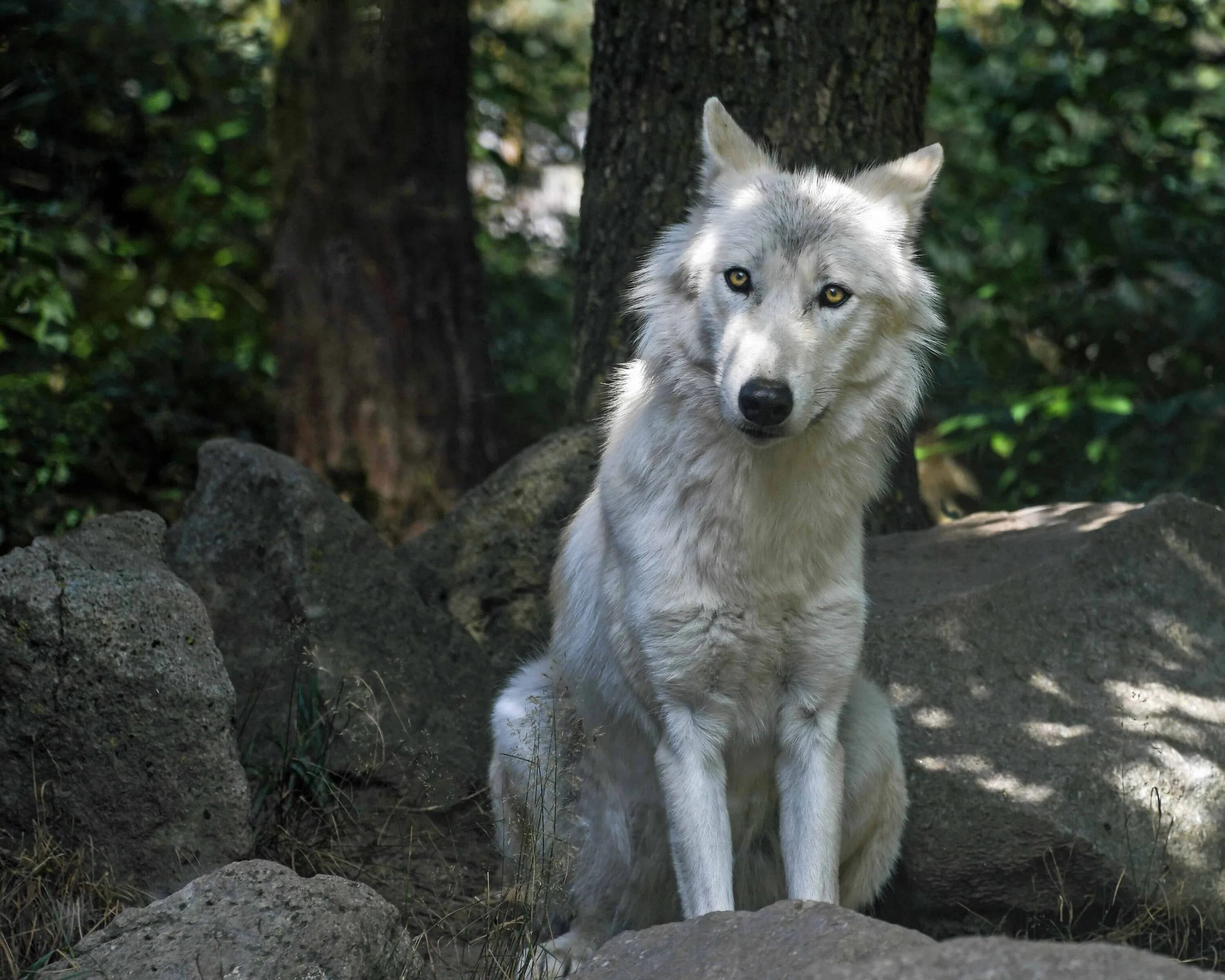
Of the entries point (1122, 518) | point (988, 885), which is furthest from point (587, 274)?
point (988, 885)

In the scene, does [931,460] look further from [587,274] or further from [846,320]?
[846,320]

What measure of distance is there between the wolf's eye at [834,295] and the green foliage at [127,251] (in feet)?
11.2

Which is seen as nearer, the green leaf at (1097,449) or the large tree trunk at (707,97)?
the large tree trunk at (707,97)

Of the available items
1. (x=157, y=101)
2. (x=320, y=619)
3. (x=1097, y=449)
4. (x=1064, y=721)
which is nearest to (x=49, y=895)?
(x=320, y=619)

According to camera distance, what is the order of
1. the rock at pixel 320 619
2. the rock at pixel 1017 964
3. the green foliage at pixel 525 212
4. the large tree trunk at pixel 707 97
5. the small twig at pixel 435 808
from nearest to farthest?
the rock at pixel 1017 964
the small twig at pixel 435 808
the rock at pixel 320 619
the large tree trunk at pixel 707 97
the green foliage at pixel 525 212

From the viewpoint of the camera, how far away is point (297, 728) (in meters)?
4.27

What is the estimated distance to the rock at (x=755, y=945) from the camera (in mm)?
2459

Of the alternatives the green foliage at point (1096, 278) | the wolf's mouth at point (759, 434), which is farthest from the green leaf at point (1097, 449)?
the wolf's mouth at point (759, 434)

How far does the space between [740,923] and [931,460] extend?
5.70 m

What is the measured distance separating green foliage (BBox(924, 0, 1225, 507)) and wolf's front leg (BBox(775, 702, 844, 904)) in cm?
290

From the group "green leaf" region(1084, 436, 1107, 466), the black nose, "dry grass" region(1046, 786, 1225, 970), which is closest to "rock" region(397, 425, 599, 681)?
the black nose

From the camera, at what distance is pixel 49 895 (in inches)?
129

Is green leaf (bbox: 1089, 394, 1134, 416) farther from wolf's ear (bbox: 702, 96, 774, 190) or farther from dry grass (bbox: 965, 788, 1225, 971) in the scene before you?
wolf's ear (bbox: 702, 96, 774, 190)

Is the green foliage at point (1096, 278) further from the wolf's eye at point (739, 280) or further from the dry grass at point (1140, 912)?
the wolf's eye at point (739, 280)
